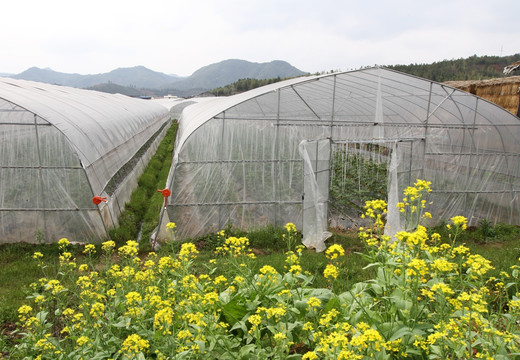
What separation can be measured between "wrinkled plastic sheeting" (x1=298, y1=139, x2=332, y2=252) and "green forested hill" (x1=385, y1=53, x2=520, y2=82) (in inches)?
1312

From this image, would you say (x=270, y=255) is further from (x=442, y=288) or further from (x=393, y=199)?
(x=442, y=288)

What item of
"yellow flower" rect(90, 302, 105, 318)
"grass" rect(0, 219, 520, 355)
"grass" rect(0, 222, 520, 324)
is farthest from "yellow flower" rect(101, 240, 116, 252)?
"grass" rect(0, 222, 520, 324)

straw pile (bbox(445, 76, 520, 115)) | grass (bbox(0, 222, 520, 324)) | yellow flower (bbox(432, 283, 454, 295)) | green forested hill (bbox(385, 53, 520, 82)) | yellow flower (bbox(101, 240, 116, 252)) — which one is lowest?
grass (bbox(0, 222, 520, 324))

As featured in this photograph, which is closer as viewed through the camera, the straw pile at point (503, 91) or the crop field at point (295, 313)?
the crop field at point (295, 313)

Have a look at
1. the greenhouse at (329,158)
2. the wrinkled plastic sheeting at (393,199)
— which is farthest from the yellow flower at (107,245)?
the wrinkled plastic sheeting at (393,199)

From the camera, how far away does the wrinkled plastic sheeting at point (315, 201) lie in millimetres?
8398

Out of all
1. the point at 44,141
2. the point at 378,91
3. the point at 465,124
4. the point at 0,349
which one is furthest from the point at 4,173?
the point at 465,124

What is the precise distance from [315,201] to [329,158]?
3.61 ft

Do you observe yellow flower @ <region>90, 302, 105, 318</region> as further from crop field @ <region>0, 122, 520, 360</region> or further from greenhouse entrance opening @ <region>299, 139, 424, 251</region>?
greenhouse entrance opening @ <region>299, 139, 424, 251</region>

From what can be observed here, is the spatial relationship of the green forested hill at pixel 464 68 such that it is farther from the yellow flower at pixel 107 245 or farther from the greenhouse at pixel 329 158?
the yellow flower at pixel 107 245

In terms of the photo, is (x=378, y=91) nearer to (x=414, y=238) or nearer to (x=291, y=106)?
(x=291, y=106)

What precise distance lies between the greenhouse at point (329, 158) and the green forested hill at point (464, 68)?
30042 mm

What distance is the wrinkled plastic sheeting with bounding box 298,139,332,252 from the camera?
8398 millimetres

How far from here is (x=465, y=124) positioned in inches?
389
